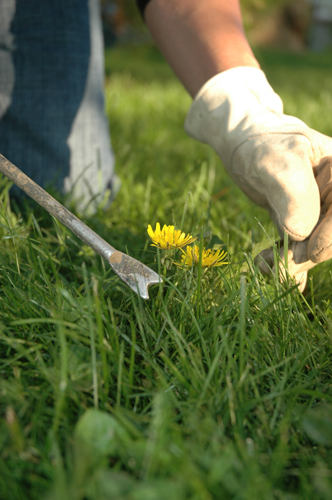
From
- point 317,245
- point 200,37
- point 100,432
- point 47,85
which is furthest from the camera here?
point 47,85

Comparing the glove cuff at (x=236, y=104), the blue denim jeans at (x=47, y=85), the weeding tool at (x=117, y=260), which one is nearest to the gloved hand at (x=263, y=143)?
the glove cuff at (x=236, y=104)

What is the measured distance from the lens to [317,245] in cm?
99

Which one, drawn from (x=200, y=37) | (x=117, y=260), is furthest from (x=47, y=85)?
(x=117, y=260)

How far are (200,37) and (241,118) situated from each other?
31 centimetres

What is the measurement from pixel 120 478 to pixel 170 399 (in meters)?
0.20

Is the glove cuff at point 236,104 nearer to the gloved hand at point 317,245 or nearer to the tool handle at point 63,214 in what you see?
the gloved hand at point 317,245

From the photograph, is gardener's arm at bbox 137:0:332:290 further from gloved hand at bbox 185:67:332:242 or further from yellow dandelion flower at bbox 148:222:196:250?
yellow dandelion flower at bbox 148:222:196:250

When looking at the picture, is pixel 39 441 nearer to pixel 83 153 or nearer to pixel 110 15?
pixel 83 153

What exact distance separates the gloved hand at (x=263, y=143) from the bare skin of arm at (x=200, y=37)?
7cm

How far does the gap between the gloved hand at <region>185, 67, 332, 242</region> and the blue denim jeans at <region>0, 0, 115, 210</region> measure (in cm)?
61

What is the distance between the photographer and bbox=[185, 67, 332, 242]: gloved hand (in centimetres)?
104

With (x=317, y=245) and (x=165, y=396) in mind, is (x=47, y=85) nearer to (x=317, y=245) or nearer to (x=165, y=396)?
(x=317, y=245)

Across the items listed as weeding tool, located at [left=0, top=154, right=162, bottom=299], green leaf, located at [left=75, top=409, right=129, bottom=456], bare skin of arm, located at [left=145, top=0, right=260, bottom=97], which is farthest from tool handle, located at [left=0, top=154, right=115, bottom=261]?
bare skin of arm, located at [left=145, top=0, right=260, bottom=97]

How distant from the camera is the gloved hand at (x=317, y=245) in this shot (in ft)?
3.25
